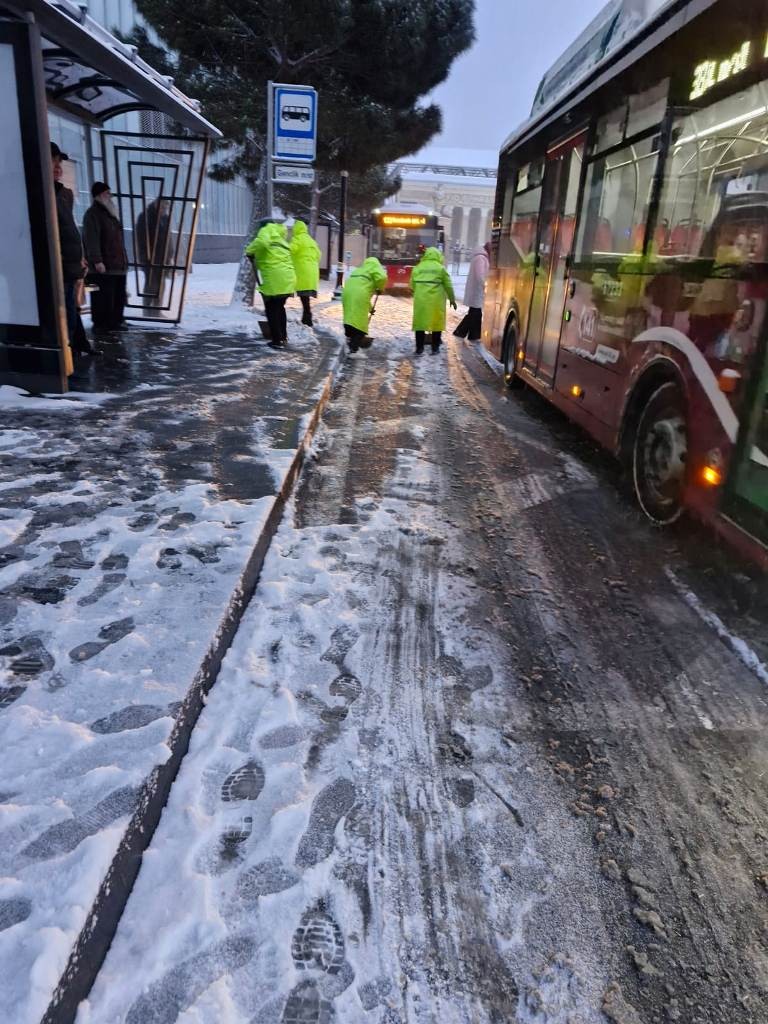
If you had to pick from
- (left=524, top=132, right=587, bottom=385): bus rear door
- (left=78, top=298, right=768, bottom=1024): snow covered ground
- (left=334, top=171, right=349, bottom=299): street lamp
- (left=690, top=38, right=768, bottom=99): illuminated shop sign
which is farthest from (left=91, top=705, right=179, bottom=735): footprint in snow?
(left=334, top=171, right=349, bottom=299): street lamp

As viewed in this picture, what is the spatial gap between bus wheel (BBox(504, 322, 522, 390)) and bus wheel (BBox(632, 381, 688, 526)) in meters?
4.57

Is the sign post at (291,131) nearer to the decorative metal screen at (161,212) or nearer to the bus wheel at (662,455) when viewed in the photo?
the decorative metal screen at (161,212)

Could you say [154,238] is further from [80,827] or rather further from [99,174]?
[80,827]

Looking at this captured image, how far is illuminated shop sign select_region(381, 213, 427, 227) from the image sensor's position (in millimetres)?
26266

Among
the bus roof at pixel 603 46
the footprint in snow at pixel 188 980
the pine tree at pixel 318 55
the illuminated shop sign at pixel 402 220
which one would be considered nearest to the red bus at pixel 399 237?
the illuminated shop sign at pixel 402 220

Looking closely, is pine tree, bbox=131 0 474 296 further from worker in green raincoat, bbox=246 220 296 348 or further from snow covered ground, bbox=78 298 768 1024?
snow covered ground, bbox=78 298 768 1024

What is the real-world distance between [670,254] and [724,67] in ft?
3.19

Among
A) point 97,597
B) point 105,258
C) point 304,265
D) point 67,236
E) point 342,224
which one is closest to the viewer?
point 97,597

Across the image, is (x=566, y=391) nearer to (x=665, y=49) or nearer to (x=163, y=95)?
(x=665, y=49)

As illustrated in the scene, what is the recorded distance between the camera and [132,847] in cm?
193

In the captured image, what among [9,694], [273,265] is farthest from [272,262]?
[9,694]

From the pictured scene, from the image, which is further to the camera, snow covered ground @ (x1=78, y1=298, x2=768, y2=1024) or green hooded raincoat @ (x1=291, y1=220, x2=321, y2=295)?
green hooded raincoat @ (x1=291, y1=220, x2=321, y2=295)

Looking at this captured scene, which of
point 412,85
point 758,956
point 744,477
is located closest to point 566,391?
point 744,477

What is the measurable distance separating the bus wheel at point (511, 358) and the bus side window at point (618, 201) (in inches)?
109
